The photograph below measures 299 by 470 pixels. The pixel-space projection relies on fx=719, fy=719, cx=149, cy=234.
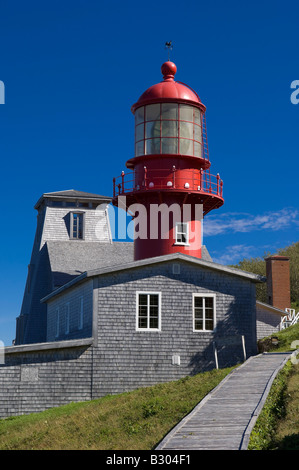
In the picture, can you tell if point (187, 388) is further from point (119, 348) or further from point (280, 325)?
point (280, 325)

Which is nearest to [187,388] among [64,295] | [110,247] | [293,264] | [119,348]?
[119,348]

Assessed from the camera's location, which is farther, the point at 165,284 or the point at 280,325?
the point at 280,325

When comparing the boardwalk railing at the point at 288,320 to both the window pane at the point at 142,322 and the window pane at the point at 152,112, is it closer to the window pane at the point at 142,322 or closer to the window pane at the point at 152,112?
the window pane at the point at 142,322

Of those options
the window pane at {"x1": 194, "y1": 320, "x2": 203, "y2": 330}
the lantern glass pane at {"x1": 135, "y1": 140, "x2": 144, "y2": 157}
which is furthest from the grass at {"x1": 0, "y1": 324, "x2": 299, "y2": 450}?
the lantern glass pane at {"x1": 135, "y1": 140, "x2": 144, "y2": 157}

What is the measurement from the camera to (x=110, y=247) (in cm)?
4178

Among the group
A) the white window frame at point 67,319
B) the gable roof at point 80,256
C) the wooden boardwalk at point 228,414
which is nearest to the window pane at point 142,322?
the wooden boardwalk at point 228,414

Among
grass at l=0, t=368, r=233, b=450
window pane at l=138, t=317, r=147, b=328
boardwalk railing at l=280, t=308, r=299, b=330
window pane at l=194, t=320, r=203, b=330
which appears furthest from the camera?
boardwalk railing at l=280, t=308, r=299, b=330

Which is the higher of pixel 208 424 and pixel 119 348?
pixel 119 348

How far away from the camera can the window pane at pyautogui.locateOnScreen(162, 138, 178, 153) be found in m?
32.5

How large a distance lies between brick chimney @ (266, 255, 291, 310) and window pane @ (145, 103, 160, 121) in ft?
38.9

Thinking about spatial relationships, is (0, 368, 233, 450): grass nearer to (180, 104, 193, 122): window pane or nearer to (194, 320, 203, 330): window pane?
(194, 320, 203, 330): window pane

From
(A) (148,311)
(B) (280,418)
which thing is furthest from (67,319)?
(B) (280,418)

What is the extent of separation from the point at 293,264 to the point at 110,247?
22424 mm
